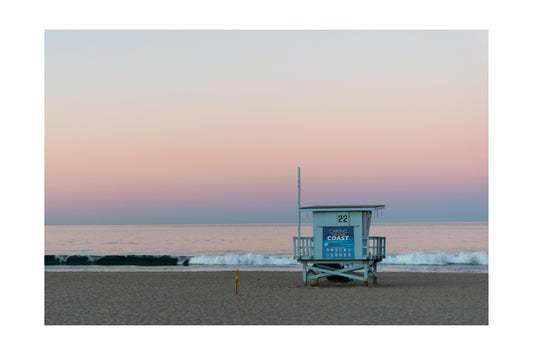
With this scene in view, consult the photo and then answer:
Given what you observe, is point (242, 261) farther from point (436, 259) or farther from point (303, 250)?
point (303, 250)

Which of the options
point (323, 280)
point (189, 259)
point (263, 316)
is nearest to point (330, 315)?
point (263, 316)

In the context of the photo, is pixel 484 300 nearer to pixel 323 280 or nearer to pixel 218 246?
pixel 323 280

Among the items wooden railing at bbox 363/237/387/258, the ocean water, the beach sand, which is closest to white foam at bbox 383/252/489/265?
the ocean water

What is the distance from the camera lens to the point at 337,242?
24.5 m

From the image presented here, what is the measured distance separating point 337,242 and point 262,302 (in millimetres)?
5373

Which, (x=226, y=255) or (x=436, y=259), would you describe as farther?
(x=226, y=255)

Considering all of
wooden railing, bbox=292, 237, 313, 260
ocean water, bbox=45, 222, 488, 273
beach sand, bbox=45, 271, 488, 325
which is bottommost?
ocean water, bbox=45, 222, 488, 273

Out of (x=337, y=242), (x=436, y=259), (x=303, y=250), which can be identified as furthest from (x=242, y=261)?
(x=337, y=242)

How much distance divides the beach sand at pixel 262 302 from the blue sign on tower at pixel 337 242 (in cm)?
126

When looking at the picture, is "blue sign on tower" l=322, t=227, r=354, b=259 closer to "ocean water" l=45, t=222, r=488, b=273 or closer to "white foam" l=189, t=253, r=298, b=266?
"ocean water" l=45, t=222, r=488, b=273

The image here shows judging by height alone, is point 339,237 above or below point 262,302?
above

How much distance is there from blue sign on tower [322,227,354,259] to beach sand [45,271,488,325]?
1264 millimetres

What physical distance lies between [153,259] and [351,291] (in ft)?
104

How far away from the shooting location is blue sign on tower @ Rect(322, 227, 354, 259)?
962 inches
